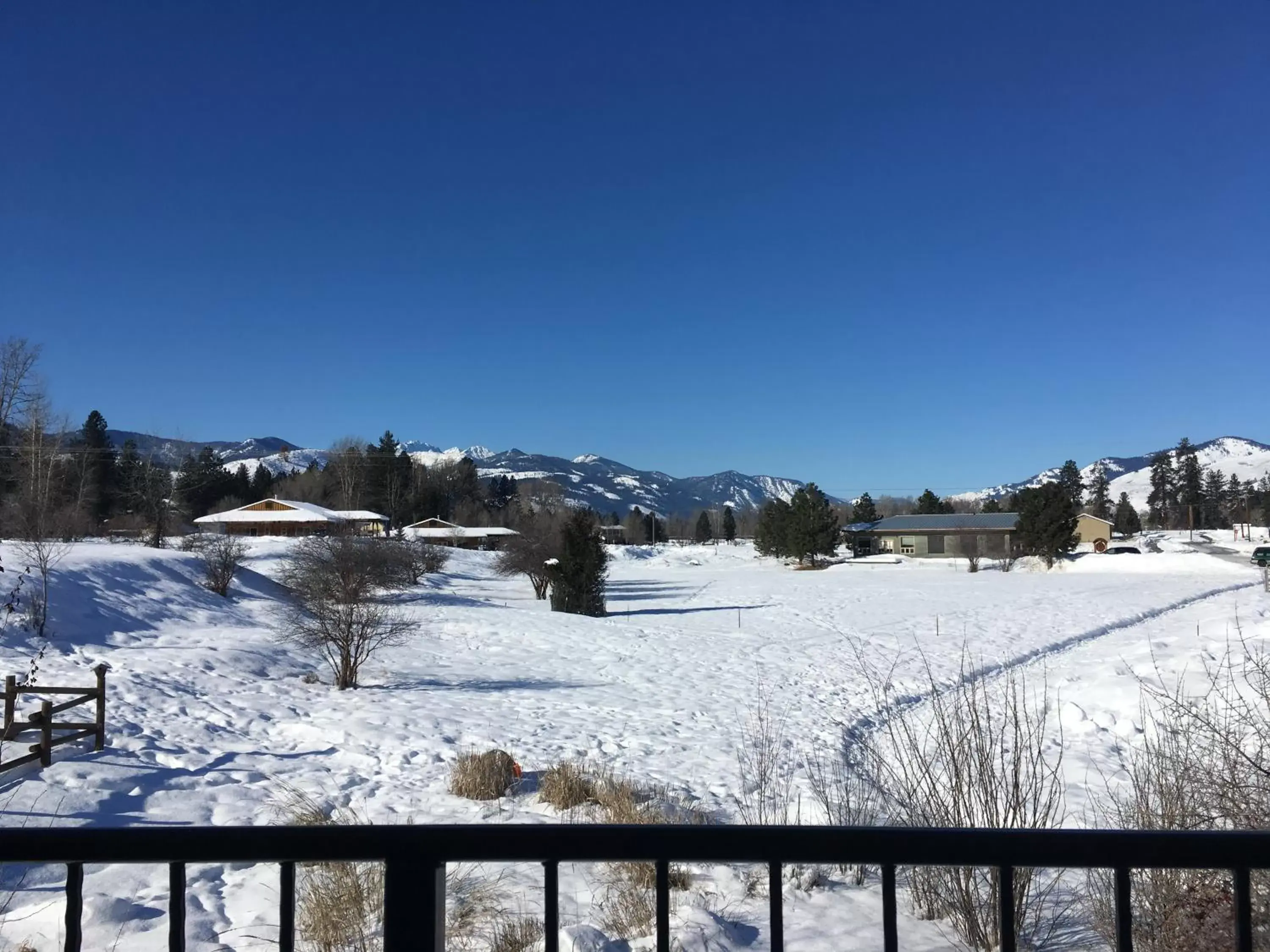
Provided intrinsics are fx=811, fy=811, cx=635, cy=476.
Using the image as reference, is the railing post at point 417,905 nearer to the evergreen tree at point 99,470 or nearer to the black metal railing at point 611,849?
the black metal railing at point 611,849

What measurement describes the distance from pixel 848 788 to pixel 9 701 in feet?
38.8

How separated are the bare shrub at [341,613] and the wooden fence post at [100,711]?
5.53 m

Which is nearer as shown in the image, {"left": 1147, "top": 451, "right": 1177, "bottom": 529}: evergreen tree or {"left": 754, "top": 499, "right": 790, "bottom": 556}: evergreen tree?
{"left": 754, "top": 499, "right": 790, "bottom": 556}: evergreen tree

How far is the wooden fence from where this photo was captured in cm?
1061

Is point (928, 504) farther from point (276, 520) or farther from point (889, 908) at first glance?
point (889, 908)

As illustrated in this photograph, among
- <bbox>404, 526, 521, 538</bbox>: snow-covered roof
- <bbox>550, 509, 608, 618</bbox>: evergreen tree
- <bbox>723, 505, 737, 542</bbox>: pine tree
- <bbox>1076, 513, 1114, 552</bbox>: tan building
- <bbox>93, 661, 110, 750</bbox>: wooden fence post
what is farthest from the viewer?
<bbox>723, 505, 737, 542</bbox>: pine tree

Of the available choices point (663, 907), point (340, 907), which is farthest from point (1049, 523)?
point (663, 907)

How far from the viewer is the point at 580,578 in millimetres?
31734

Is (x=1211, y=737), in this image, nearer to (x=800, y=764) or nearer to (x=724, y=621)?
(x=800, y=764)

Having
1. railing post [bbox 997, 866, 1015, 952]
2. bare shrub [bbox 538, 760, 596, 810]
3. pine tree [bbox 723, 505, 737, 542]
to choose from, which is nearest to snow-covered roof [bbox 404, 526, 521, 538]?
bare shrub [bbox 538, 760, 596, 810]

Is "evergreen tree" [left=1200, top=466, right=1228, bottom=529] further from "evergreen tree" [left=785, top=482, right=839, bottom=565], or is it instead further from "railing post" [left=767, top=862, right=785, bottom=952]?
"railing post" [left=767, top=862, right=785, bottom=952]

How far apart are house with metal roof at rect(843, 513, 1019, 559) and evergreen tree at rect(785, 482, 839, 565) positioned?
13.2m

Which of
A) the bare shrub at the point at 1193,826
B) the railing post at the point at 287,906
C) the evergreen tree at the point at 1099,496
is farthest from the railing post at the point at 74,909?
the evergreen tree at the point at 1099,496

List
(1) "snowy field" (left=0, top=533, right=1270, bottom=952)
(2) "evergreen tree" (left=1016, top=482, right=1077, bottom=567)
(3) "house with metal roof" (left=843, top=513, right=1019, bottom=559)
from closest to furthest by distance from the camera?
(1) "snowy field" (left=0, top=533, right=1270, bottom=952)
(2) "evergreen tree" (left=1016, top=482, right=1077, bottom=567)
(3) "house with metal roof" (left=843, top=513, right=1019, bottom=559)
